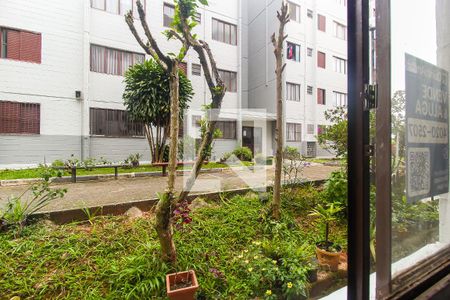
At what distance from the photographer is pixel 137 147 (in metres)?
8.38

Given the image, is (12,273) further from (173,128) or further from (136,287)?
(173,128)

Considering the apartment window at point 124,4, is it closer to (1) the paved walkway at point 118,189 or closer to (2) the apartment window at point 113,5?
(2) the apartment window at point 113,5

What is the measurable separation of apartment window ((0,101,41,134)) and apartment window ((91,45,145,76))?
7.34 ft

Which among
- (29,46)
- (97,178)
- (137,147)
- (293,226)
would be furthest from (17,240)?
(29,46)

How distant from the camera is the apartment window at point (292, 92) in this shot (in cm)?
1157

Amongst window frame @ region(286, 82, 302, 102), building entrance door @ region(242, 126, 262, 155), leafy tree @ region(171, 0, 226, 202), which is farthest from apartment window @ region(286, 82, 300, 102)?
leafy tree @ region(171, 0, 226, 202)

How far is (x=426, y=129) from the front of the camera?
3.83 feet

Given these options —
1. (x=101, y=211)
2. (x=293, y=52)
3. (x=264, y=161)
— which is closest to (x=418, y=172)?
(x=101, y=211)

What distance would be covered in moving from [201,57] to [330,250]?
A: 2113 millimetres

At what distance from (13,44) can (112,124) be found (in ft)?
11.4

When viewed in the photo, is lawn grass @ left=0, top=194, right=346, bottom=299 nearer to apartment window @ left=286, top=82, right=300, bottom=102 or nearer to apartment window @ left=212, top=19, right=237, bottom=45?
apartment window @ left=212, top=19, right=237, bottom=45

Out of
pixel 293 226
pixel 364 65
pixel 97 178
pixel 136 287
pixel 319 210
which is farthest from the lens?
pixel 97 178

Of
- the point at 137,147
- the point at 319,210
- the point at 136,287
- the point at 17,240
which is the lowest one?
the point at 136,287

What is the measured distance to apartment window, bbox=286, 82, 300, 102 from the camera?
38.0ft
